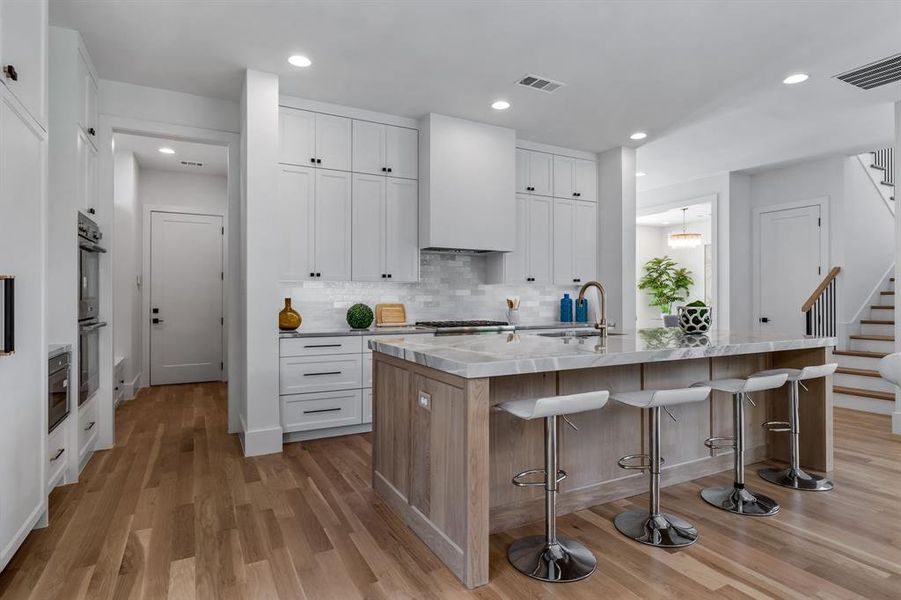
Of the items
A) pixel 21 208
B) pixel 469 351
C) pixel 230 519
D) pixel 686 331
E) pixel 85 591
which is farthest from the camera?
pixel 686 331

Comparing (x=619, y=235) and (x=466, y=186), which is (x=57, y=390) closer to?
(x=466, y=186)

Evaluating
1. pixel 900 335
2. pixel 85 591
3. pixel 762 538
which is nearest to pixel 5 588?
pixel 85 591

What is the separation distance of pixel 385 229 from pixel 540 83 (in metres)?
1.83

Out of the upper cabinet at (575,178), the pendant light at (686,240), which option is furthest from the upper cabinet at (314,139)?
the pendant light at (686,240)

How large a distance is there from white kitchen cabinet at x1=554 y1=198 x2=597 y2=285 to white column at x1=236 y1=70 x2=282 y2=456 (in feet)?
10.3

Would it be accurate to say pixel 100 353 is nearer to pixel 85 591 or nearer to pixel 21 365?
pixel 21 365

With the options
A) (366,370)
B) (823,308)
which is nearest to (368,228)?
(366,370)

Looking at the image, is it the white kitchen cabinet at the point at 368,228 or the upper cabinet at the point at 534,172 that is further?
the upper cabinet at the point at 534,172

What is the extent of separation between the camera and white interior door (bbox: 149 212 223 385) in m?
6.62

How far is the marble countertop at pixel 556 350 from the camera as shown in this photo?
207 cm

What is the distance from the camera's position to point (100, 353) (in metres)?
3.86

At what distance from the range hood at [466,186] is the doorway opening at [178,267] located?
2910 millimetres

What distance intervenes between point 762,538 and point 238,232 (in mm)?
4281

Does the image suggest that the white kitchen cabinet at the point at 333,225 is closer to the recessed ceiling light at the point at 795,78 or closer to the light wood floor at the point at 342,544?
the light wood floor at the point at 342,544
